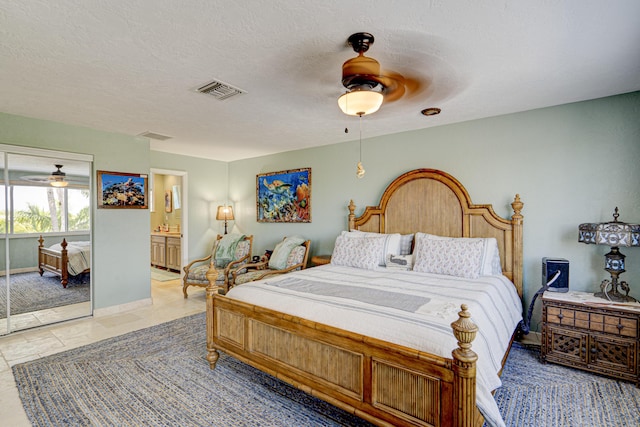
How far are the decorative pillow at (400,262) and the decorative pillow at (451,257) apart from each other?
0.37 feet

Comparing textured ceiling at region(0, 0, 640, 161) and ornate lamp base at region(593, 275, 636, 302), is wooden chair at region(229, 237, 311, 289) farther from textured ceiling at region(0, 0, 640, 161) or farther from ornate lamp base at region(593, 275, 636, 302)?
ornate lamp base at region(593, 275, 636, 302)

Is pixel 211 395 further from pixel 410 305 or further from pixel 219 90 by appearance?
pixel 219 90

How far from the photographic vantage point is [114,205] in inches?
172

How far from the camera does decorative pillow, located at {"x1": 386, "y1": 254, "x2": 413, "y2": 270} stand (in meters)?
3.59

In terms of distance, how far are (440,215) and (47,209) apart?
16.0 ft

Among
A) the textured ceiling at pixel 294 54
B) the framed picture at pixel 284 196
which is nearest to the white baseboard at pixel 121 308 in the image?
the framed picture at pixel 284 196

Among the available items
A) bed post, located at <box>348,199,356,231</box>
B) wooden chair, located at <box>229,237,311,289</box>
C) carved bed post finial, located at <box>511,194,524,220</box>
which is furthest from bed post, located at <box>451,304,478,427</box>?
wooden chair, located at <box>229,237,311,289</box>

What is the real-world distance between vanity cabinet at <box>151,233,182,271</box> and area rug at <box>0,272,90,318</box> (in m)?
2.44

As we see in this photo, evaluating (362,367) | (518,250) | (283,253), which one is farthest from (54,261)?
(518,250)

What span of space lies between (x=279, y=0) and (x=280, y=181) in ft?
13.4

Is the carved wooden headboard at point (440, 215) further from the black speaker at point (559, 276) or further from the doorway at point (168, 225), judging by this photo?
the doorway at point (168, 225)

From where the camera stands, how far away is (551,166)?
10.8ft

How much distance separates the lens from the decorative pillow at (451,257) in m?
3.15

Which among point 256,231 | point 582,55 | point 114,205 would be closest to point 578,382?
point 582,55
